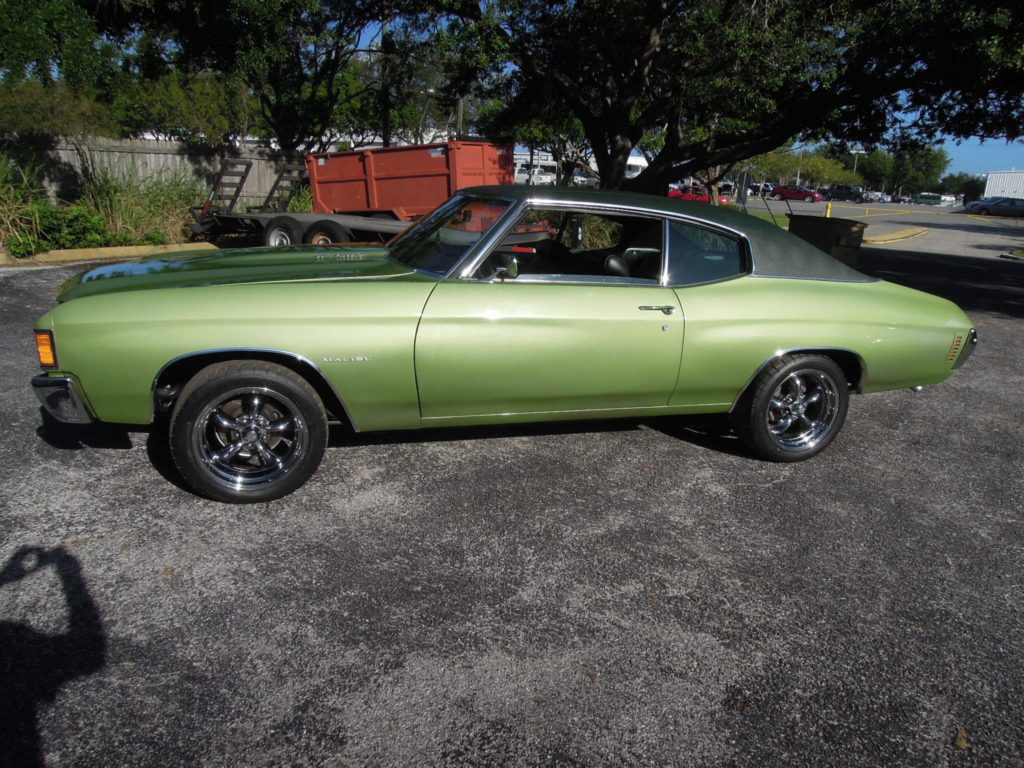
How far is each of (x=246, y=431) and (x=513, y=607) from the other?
5.17 feet

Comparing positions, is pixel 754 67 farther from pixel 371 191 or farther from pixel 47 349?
pixel 47 349

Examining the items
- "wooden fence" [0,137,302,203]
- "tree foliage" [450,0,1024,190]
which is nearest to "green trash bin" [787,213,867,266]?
"tree foliage" [450,0,1024,190]

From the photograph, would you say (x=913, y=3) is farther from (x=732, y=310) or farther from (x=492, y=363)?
(x=492, y=363)

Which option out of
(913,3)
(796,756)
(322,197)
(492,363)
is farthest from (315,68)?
(796,756)

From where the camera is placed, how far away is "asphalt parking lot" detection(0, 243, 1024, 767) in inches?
85.0

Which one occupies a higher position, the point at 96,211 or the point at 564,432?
the point at 96,211

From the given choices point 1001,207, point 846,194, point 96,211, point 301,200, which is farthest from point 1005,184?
point 96,211

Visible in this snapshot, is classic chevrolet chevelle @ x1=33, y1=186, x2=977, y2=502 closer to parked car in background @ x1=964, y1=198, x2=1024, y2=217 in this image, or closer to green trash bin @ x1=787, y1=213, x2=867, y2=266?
green trash bin @ x1=787, y1=213, x2=867, y2=266

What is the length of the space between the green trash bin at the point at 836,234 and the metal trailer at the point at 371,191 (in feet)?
17.6

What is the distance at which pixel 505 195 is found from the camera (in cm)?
394

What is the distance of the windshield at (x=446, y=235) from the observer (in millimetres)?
3742

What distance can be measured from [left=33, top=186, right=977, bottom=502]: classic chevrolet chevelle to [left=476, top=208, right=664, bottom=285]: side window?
0.04ft

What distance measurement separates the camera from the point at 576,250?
4289 millimetres

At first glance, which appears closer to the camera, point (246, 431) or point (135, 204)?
point (246, 431)
